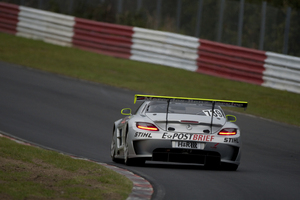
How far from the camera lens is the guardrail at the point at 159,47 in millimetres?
20672

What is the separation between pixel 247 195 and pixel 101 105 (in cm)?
998

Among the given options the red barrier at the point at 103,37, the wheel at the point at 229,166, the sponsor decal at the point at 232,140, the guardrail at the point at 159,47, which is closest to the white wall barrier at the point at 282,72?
the guardrail at the point at 159,47

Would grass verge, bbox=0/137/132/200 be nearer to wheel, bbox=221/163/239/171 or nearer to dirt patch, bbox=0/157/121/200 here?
dirt patch, bbox=0/157/121/200

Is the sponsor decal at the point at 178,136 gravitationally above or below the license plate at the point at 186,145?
above

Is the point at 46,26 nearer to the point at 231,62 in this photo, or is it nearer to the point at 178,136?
the point at 231,62

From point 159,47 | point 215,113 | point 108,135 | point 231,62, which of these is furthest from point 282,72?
point 215,113

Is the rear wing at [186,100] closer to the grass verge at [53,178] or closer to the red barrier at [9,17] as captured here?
the grass verge at [53,178]

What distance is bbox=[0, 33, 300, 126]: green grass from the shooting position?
18547 millimetres

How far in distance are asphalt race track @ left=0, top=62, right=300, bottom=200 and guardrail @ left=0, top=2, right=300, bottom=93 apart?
4.51 m

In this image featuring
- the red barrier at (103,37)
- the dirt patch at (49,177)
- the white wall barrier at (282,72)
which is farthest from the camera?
the red barrier at (103,37)

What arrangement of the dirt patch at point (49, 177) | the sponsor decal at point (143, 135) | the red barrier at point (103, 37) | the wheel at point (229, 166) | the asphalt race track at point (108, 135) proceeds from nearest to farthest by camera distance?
the dirt patch at point (49, 177), the asphalt race track at point (108, 135), the sponsor decal at point (143, 135), the wheel at point (229, 166), the red barrier at point (103, 37)

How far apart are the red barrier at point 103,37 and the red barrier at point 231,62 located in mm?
3570

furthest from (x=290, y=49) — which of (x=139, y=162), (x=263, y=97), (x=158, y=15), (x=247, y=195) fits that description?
(x=247, y=195)

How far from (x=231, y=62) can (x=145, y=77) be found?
3165 millimetres
